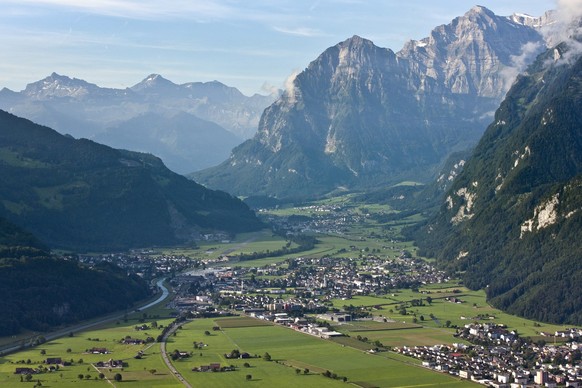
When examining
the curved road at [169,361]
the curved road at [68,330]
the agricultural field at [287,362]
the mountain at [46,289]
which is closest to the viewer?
the agricultural field at [287,362]

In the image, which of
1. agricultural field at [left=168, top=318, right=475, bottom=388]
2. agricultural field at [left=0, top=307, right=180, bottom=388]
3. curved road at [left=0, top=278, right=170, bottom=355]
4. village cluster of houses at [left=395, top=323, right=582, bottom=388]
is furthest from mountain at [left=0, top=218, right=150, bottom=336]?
village cluster of houses at [left=395, top=323, right=582, bottom=388]

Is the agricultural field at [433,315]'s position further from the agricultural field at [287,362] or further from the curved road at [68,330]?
the curved road at [68,330]

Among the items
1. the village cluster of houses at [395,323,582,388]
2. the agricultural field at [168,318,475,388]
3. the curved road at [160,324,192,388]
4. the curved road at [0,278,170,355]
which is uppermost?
the village cluster of houses at [395,323,582,388]

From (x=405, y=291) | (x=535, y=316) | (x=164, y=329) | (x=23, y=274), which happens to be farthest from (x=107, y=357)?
(x=405, y=291)

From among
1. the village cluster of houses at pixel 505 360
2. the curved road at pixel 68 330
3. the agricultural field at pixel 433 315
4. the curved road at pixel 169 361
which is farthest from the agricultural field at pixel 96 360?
the village cluster of houses at pixel 505 360

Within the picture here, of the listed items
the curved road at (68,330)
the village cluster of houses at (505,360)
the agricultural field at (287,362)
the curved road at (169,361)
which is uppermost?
the village cluster of houses at (505,360)

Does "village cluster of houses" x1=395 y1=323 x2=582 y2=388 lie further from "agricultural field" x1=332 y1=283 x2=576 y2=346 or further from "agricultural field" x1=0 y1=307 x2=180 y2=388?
"agricultural field" x1=0 y1=307 x2=180 y2=388

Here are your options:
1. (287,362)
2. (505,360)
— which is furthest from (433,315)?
(287,362)
